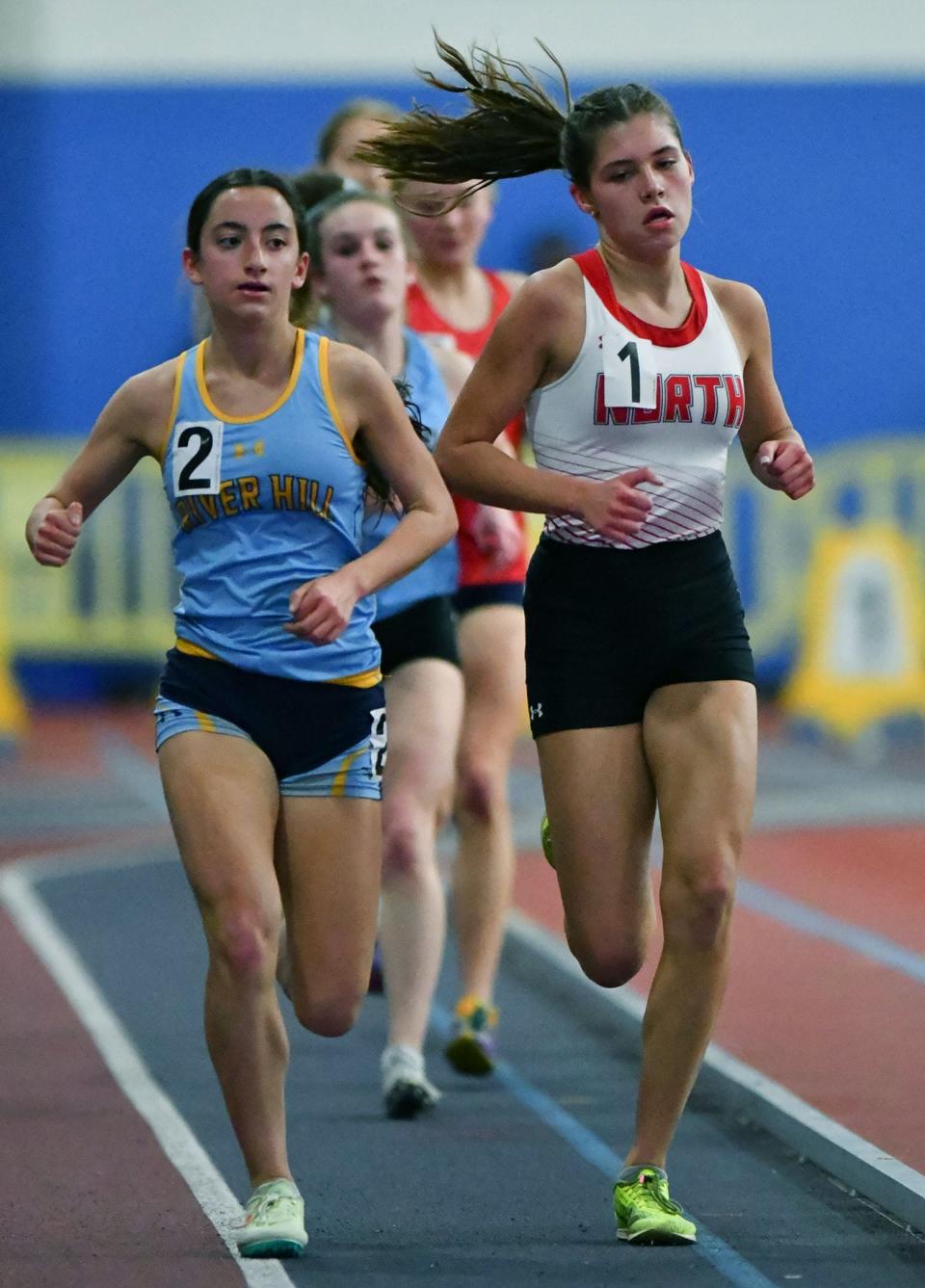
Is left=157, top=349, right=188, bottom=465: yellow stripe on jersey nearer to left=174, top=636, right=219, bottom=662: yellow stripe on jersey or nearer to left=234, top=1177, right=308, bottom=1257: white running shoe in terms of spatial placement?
left=174, top=636, right=219, bottom=662: yellow stripe on jersey

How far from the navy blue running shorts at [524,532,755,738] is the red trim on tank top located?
0.44 m

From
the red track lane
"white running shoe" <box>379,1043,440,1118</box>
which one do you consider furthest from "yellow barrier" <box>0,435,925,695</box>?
"white running shoe" <box>379,1043,440,1118</box>

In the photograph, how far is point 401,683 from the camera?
6.62 m

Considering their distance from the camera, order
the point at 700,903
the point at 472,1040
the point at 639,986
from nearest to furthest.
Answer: the point at 700,903 → the point at 472,1040 → the point at 639,986

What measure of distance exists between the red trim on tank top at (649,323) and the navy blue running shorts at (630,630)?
0.44 m

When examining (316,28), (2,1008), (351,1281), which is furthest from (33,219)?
(351,1281)

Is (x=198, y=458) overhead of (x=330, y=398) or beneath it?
beneath

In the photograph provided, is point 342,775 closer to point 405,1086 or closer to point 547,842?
point 547,842

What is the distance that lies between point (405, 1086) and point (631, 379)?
2263 millimetres

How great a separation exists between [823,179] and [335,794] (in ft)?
47.1

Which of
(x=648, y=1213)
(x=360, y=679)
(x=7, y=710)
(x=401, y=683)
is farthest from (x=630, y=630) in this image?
(x=7, y=710)

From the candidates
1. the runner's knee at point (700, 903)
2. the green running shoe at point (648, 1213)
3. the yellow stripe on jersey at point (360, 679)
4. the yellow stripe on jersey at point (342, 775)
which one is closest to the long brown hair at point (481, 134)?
the yellow stripe on jersey at point (360, 679)

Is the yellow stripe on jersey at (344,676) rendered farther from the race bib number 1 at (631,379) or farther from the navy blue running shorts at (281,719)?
the race bib number 1 at (631,379)

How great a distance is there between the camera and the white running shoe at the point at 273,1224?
192 inches
